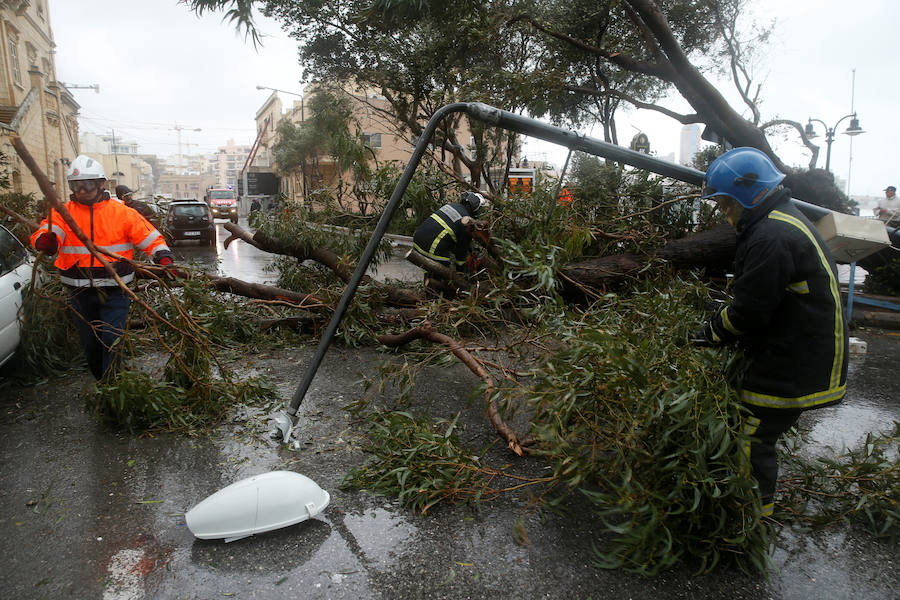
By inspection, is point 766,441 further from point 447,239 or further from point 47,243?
point 47,243

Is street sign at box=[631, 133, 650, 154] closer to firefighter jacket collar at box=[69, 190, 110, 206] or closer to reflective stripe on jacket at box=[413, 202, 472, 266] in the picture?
reflective stripe on jacket at box=[413, 202, 472, 266]

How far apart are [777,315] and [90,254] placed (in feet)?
14.6

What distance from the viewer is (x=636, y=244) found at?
20.0 ft

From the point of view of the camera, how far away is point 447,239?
20.5ft

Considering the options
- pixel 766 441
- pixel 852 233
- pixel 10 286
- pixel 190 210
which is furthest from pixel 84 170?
pixel 190 210

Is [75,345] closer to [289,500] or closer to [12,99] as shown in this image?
[289,500]

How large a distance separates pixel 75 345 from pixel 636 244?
577 centimetres

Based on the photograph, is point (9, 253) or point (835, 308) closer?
point (835, 308)

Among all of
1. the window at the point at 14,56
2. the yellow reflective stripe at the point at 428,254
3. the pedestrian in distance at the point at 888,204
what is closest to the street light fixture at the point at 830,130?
the pedestrian in distance at the point at 888,204

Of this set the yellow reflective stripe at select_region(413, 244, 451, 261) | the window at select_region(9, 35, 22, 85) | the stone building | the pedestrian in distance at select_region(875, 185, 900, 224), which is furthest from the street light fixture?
the window at select_region(9, 35, 22, 85)

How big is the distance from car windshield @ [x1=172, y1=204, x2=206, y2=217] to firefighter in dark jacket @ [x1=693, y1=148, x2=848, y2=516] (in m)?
18.8

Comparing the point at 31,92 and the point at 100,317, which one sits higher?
the point at 31,92

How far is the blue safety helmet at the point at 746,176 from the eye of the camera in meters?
2.62

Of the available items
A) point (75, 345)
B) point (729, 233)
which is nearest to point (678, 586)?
point (729, 233)
